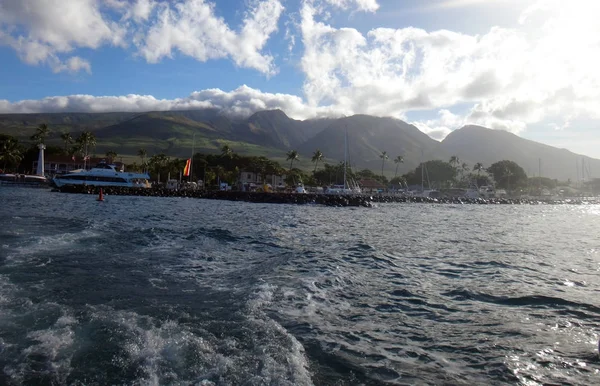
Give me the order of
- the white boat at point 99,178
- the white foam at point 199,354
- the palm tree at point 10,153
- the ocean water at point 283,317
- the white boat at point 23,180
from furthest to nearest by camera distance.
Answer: the palm tree at point 10,153 → the white boat at point 23,180 → the white boat at point 99,178 → the ocean water at point 283,317 → the white foam at point 199,354

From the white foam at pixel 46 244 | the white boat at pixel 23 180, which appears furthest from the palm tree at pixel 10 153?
the white foam at pixel 46 244

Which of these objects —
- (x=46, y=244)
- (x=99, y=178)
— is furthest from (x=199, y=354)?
(x=99, y=178)

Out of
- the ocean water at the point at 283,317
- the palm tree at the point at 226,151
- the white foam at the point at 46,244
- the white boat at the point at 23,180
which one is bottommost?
the ocean water at the point at 283,317

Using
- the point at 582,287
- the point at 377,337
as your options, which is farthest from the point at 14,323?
the point at 582,287

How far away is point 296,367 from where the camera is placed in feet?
18.9

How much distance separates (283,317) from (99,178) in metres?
81.4

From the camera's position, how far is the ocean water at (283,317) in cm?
563

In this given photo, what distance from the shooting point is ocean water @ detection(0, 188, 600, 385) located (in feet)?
18.5

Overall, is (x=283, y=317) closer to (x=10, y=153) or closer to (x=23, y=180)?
(x=23, y=180)

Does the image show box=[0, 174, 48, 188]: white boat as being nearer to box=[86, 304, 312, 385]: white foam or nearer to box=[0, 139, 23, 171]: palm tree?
box=[0, 139, 23, 171]: palm tree

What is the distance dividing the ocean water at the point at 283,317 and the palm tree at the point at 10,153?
104158 millimetres

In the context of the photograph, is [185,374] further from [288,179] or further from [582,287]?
[288,179]

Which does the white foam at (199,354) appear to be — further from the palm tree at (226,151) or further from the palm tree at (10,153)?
the palm tree at (226,151)

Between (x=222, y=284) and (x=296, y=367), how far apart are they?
16.4 feet
